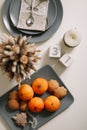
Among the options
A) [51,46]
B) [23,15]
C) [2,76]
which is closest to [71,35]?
[51,46]

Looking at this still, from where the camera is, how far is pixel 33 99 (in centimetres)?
108

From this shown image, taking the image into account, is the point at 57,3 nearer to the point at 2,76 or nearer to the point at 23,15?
the point at 23,15

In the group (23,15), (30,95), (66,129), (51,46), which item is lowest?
(66,129)

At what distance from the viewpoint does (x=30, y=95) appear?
108 centimetres

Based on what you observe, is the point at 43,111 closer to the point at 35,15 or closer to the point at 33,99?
the point at 33,99

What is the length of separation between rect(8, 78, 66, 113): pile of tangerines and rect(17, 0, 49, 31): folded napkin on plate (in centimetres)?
22

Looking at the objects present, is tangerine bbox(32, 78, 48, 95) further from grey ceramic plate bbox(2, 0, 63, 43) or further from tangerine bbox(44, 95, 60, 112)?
grey ceramic plate bbox(2, 0, 63, 43)

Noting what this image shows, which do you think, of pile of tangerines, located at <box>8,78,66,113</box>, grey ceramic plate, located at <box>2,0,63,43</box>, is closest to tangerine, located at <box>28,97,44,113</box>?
pile of tangerines, located at <box>8,78,66,113</box>

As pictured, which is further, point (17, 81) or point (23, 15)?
point (23, 15)

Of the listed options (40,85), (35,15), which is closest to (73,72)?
(40,85)

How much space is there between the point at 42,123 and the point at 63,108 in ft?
0.32

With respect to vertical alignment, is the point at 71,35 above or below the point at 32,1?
below

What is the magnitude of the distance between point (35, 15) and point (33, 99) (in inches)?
13.5

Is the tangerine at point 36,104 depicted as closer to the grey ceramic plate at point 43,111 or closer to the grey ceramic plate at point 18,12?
the grey ceramic plate at point 43,111
